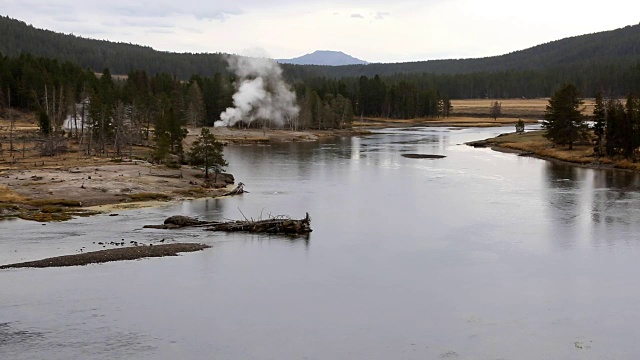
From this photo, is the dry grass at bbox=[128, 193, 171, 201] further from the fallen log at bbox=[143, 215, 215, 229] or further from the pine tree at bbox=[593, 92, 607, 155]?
the pine tree at bbox=[593, 92, 607, 155]

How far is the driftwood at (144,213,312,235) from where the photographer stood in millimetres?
48312

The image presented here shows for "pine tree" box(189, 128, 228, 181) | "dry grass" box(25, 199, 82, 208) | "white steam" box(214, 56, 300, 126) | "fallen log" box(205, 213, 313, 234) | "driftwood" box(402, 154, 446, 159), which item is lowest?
"fallen log" box(205, 213, 313, 234)

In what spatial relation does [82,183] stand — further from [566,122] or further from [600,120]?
[566,122]

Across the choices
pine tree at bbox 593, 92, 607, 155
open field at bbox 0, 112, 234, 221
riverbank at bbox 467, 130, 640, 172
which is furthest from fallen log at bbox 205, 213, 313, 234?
pine tree at bbox 593, 92, 607, 155

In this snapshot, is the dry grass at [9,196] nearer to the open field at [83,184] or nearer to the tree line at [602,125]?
the open field at [83,184]

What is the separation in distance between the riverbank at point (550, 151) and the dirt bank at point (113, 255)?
58.6 meters

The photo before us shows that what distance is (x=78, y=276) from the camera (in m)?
37.4

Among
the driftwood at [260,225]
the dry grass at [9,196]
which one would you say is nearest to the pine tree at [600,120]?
the driftwood at [260,225]

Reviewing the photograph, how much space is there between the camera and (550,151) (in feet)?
337

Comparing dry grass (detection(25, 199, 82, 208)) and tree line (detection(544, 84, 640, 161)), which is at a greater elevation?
tree line (detection(544, 84, 640, 161))

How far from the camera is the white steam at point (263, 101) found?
153750 mm

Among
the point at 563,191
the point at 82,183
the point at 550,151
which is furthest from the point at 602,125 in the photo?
the point at 82,183

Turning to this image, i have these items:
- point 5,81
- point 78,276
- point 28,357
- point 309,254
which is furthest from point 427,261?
point 5,81

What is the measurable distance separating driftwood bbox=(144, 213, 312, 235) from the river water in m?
1.06
